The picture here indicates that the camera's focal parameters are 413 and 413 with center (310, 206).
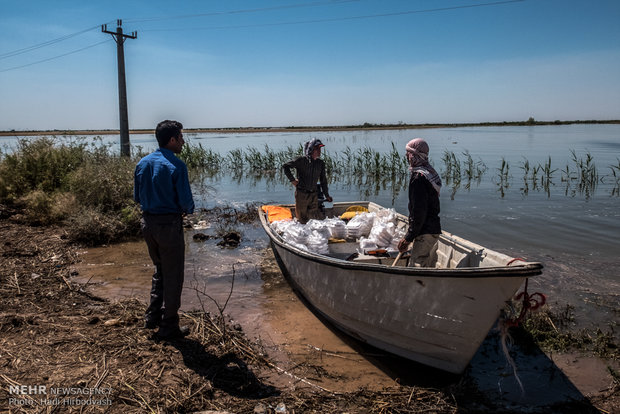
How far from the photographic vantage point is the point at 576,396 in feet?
12.1

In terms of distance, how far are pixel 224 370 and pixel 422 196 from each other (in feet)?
7.96

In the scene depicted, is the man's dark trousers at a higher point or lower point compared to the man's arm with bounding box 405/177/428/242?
lower

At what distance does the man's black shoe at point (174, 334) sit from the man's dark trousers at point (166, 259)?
2 centimetres

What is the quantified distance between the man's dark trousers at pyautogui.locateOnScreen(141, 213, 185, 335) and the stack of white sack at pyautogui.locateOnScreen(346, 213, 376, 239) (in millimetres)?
3311

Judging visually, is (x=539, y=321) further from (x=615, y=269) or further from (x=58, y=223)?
(x=58, y=223)

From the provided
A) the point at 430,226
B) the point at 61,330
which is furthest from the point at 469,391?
the point at 61,330

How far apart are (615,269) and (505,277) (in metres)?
5.54

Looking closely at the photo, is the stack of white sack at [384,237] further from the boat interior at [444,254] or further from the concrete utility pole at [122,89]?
the concrete utility pole at [122,89]

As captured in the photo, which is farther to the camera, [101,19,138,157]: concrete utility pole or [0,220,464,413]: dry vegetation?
[101,19,138,157]: concrete utility pole

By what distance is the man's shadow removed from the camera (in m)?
3.38

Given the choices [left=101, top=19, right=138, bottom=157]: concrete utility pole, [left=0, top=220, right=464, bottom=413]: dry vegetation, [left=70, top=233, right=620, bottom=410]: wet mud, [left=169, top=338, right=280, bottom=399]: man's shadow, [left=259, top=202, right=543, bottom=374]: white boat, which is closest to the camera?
[left=0, top=220, right=464, bottom=413]: dry vegetation

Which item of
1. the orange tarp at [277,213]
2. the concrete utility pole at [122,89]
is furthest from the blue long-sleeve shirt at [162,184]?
the concrete utility pole at [122,89]

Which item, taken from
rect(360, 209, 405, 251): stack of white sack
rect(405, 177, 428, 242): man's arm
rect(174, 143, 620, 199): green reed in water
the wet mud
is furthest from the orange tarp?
rect(174, 143, 620, 199): green reed in water

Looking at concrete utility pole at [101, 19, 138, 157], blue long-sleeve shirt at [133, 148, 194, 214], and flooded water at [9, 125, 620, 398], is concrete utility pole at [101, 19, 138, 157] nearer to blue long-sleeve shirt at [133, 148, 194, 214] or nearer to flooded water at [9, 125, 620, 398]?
flooded water at [9, 125, 620, 398]
